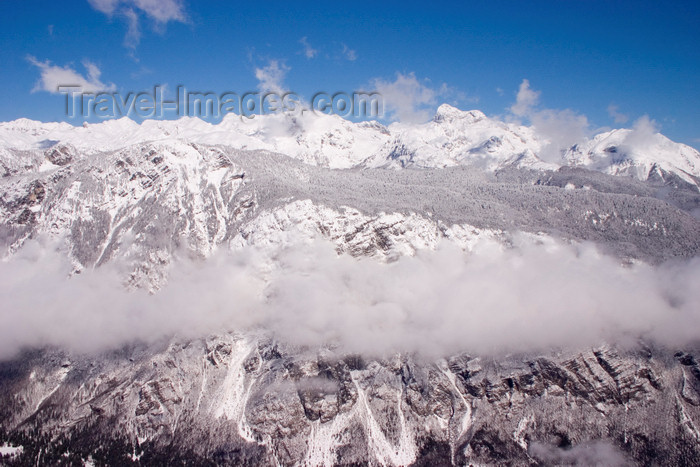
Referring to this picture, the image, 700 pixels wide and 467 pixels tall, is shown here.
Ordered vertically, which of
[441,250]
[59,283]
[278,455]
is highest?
[441,250]

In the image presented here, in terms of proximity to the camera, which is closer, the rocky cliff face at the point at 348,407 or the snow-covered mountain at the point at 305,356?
the rocky cliff face at the point at 348,407

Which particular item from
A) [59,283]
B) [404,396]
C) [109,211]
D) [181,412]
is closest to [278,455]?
[181,412]

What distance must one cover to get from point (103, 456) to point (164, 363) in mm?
32916

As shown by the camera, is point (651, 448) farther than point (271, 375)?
No

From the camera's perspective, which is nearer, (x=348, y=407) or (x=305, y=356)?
(x=348, y=407)

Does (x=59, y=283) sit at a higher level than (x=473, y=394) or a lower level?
higher

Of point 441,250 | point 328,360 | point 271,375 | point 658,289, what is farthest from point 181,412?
point 658,289

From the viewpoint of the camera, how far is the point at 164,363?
154 meters

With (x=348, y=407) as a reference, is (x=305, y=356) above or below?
above

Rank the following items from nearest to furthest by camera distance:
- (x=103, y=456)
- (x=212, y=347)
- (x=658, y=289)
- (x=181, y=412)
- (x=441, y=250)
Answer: (x=103, y=456), (x=181, y=412), (x=212, y=347), (x=658, y=289), (x=441, y=250)

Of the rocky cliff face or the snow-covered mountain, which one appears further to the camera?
the snow-covered mountain

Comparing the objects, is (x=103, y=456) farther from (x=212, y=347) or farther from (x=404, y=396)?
(x=404, y=396)

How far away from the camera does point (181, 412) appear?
493ft

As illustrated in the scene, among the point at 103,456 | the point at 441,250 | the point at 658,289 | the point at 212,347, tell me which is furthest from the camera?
the point at 441,250
